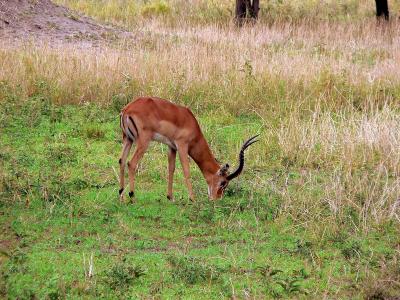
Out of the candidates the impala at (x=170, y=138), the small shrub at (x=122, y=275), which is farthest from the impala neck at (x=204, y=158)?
the small shrub at (x=122, y=275)

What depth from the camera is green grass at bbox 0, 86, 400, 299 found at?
584cm

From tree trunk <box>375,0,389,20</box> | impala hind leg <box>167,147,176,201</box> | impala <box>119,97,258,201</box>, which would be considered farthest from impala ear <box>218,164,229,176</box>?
tree trunk <box>375,0,389,20</box>

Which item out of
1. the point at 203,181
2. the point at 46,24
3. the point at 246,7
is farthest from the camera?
the point at 246,7

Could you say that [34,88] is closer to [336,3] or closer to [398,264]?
[398,264]

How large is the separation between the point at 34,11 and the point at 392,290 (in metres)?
12.6

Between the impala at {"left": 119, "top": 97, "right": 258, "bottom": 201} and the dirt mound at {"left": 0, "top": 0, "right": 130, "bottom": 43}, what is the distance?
288 inches

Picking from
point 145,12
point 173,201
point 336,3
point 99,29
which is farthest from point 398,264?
point 336,3

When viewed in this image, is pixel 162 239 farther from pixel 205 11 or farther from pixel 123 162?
pixel 205 11

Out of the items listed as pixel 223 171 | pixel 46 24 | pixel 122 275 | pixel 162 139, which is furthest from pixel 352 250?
pixel 46 24

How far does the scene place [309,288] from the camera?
5969 millimetres

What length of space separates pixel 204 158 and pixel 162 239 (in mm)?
1475

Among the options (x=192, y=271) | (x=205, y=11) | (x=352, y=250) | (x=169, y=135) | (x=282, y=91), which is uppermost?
(x=169, y=135)

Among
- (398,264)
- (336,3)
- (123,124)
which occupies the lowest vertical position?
(336,3)

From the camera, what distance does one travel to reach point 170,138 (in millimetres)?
7832
